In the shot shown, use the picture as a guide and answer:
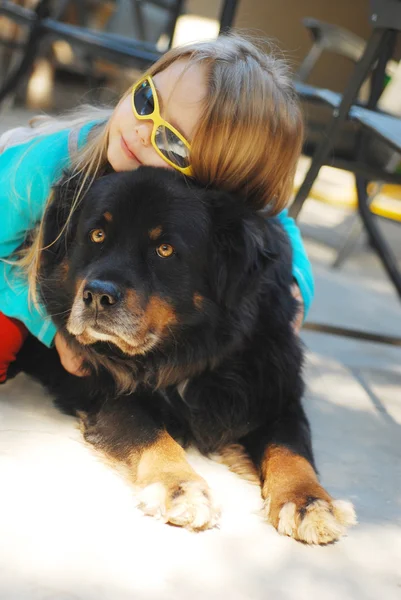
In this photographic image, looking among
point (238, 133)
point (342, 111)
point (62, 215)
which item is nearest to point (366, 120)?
point (342, 111)

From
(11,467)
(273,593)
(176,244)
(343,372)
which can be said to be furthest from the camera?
(343,372)

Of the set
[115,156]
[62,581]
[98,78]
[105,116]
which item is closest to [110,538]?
[62,581]

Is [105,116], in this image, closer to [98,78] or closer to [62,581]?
[62,581]

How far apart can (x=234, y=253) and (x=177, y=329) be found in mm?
295

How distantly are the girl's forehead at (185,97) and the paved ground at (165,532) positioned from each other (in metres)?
1.03

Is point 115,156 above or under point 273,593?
above

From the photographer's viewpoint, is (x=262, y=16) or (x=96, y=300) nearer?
(x=96, y=300)

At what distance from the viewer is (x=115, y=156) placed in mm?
2439

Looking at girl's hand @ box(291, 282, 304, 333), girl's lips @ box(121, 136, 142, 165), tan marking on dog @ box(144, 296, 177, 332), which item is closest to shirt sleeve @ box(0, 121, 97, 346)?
girl's lips @ box(121, 136, 142, 165)

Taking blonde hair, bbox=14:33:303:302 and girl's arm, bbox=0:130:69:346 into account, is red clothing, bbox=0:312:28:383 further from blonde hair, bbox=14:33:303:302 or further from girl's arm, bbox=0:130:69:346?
blonde hair, bbox=14:33:303:302

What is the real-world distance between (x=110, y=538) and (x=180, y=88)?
1.38 meters

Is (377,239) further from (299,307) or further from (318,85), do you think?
(318,85)

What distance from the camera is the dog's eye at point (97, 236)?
232 cm

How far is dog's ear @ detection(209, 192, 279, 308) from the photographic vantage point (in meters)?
2.33
